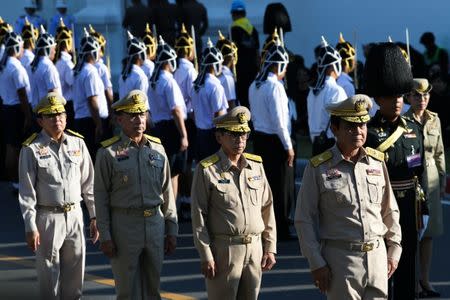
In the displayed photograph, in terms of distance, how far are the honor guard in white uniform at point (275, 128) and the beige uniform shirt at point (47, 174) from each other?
12.1 feet

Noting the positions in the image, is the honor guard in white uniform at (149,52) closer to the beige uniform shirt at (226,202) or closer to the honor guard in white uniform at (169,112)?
the honor guard in white uniform at (169,112)

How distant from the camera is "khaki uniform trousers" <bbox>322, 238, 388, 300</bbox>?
9047 mm

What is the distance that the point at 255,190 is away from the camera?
9.90m

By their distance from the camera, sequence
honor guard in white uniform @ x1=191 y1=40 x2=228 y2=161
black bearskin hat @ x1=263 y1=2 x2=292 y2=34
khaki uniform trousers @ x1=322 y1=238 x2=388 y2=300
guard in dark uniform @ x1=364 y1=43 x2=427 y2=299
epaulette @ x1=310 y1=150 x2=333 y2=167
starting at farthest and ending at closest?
black bearskin hat @ x1=263 y1=2 x2=292 y2=34 → honor guard in white uniform @ x1=191 y1=40 x2=228 y2=161 → guard in dark uniform @ x1=364 y1=43 x2=427 y2=299 → epaulette @ x1=310 y1=150 x2=333 y2=167 → khaki uniform trousers @ x1=322 y1=238 x2=388 y2=300

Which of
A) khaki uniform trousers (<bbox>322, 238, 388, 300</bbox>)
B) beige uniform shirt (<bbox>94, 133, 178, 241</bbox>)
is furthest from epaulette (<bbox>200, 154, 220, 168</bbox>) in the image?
khaki uniform trousers (<bbox>322, 238, 388, 300</bbox>)

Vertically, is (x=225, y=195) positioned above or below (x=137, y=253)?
above

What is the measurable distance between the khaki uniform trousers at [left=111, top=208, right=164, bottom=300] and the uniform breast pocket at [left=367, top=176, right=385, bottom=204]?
1895 mm

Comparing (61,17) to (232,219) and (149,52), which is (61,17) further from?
(232,219)

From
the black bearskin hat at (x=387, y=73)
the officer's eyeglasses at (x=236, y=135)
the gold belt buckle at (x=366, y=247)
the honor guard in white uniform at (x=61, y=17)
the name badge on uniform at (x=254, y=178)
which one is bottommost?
the gold belt buckle at (x=366, y=247)

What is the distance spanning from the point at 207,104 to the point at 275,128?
54.2 inches

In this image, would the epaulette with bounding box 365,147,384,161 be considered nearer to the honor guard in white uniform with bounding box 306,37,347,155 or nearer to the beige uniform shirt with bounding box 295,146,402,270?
the beige uniform shirt with bounding box 295,146,402,270

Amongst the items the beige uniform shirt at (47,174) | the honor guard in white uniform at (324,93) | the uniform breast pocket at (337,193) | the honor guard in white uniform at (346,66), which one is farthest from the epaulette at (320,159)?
the honor guard in white uniform at (346,66)

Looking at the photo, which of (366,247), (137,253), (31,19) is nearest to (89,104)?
(137,253)

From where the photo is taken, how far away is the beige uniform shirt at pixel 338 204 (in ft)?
29.8
